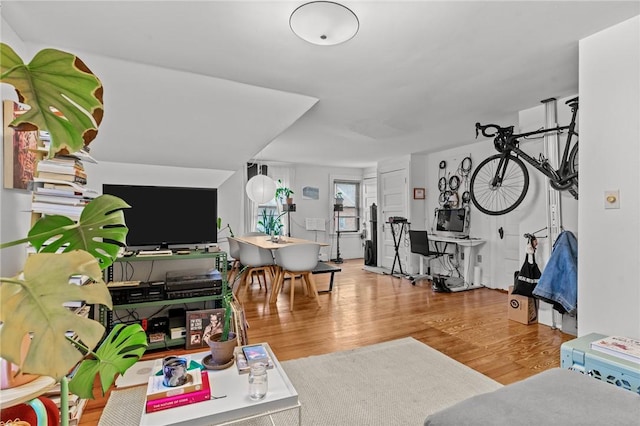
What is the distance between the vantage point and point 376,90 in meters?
2.94

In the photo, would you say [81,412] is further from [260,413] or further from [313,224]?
[313,224]

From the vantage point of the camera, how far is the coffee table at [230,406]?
1229 mm

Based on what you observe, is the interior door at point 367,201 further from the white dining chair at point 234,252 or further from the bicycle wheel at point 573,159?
the bicycle wheel at point 573,159

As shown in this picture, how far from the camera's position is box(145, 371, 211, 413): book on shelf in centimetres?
129

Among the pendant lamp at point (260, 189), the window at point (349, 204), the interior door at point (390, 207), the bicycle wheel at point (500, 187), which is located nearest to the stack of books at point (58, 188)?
the pendant lamp at point (260, 189)

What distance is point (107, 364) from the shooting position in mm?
819

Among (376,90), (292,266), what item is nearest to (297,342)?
(292,266)

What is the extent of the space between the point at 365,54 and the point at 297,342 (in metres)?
2.39

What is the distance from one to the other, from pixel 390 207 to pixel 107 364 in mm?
6096

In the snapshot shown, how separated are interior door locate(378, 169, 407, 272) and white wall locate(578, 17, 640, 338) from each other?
13.0 feet

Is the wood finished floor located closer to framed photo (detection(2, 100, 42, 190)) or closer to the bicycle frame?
framed photo (detection(2, 100, 42, 190))

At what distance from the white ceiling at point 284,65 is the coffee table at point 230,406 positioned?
190 cm

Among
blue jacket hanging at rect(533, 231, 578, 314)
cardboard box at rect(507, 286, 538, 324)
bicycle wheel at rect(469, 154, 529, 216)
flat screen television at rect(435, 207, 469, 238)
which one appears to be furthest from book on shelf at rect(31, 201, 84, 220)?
flat screen television at rect(435, 207, 469, 238)

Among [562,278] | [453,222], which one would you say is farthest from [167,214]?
[453,222]
